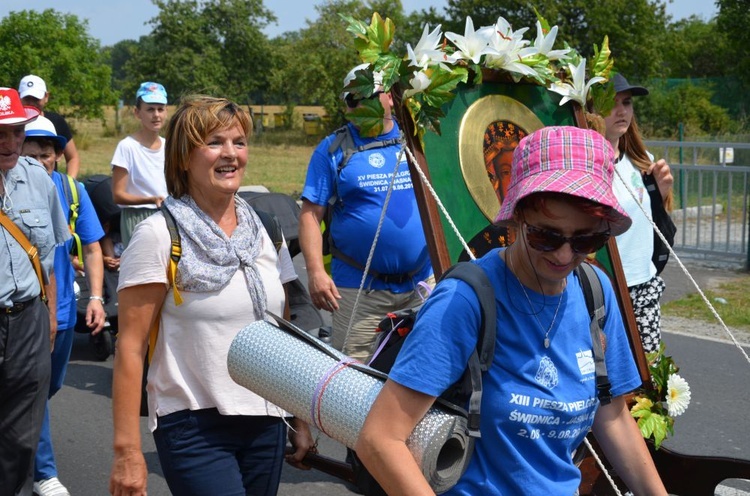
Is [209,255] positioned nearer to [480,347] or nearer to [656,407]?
[480,347]

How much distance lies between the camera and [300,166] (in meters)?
31.2

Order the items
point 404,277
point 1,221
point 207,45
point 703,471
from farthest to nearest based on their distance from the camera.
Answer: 1. point 207,45
2. point 404,277
3. point 1,221
4. point 703,471

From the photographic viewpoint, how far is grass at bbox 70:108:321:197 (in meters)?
25.3

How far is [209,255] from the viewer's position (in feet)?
9.60

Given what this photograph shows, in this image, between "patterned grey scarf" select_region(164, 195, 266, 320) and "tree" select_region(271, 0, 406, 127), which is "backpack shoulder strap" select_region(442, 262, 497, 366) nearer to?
"patterned grey scarf" select_region(164, 195, 266, 320)

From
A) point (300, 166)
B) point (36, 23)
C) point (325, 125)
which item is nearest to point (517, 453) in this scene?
point (36, 23)

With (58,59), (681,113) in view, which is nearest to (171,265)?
(58,59)

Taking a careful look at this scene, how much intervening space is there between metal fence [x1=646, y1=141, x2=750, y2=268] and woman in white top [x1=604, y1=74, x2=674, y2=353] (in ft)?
20.9

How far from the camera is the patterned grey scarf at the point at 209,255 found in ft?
9.53

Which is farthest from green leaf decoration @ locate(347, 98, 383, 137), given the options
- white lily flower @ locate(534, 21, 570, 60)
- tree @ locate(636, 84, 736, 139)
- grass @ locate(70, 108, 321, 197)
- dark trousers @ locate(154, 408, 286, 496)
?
tree @ locate(636, 84, 736, 139)

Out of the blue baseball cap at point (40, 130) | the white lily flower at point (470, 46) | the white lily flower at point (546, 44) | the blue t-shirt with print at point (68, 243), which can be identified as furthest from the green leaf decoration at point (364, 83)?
the blue baseball cap at point (40, 130)

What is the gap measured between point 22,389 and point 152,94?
3.54 metres

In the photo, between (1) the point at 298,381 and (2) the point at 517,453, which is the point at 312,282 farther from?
(2) the point at 517,453

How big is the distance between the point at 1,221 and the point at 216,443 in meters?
1.61
